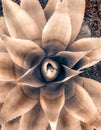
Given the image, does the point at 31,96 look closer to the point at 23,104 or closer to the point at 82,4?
the point at 23,104

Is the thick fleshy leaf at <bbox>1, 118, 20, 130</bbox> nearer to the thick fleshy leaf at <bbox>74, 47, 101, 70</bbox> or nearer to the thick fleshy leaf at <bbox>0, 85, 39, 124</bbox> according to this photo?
the thick fleshy leaf at <bbox>0, 85, 39, 124</bbox>

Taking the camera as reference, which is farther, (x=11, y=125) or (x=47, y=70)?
(x=11, y=125)

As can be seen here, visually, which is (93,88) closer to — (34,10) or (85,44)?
(85,44)

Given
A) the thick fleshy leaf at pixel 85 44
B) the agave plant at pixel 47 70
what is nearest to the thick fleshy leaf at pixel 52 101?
the agave plant at pixel 47 70

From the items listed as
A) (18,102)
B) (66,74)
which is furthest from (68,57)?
(18,102)

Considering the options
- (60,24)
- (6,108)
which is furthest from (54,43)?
(6,108)

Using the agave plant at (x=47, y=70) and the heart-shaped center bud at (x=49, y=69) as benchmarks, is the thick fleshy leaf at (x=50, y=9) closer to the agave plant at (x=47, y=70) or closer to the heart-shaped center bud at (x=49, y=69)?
the agave plant at (x=47, y=70)

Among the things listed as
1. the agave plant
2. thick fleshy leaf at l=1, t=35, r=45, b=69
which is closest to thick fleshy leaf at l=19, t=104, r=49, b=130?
the agave plant
